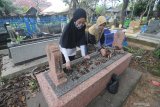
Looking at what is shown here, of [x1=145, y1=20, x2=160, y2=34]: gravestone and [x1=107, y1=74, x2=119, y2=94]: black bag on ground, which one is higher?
[x1=145, y1=20, x2=160, y2=34]: gravestone

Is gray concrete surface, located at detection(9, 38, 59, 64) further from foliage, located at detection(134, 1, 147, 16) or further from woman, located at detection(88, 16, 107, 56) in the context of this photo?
foliage, located at detection(134, 1, 147, 16)

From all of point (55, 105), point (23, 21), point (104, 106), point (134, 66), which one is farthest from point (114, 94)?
point (23, 21)

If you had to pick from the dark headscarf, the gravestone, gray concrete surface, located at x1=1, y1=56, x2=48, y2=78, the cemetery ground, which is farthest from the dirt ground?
the gravestone

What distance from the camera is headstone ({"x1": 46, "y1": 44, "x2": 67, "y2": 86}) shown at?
179 centimetres

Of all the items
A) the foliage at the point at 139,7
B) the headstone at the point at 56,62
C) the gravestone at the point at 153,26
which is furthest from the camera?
A: the foliage at the point at 139,7

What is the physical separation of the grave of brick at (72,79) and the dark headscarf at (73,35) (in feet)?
1.53

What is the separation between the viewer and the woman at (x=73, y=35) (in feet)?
7.31

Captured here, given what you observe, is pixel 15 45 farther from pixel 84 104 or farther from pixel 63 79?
pixel 84 104

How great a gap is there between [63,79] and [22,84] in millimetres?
1985

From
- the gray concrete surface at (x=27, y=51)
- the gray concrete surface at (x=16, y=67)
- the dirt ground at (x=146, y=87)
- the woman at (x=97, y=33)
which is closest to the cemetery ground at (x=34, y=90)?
the dirt ground at (x=146, y=87)

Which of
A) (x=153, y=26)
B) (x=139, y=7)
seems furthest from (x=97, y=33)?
(x=139, y=7)

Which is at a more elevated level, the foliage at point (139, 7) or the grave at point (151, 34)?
the foliage at point (139, 7)

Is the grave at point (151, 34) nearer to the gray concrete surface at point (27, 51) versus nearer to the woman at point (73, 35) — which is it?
the woman at point (73, 35)

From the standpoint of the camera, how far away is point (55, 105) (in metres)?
1.70
